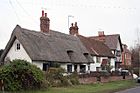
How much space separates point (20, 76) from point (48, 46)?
55.3 feet

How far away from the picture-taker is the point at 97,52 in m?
68.8

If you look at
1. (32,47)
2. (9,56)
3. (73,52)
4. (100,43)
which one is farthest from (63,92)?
(100,43)

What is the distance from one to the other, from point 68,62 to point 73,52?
3505 millimetres

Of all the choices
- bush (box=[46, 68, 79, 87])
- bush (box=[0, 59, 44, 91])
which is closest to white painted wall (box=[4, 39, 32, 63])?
bush (box=[46, 68, 79, 87])

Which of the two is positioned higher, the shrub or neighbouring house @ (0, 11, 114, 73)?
neighbouring house @ (0, 11, 114, 73)

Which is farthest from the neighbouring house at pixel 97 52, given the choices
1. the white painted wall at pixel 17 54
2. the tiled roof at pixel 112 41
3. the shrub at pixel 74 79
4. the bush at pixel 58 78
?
the bush at pixel 58 78

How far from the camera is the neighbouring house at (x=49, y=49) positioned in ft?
152

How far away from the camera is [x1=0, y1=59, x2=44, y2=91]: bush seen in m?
32.8

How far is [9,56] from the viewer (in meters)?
48.7

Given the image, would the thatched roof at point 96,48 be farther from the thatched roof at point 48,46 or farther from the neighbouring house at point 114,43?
the thatched roof at point 48,46

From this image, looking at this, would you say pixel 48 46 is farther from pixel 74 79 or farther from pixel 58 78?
pixel 58 78

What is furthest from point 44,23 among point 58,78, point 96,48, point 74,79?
point 96,48

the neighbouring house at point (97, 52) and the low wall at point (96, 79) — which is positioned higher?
the neighbouring house at point (97, 52)

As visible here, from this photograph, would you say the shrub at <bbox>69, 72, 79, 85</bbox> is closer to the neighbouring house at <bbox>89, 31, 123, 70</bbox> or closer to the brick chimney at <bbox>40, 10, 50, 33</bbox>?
the brick chimney at <bbox>40, 10, 50, 33</bbox>
